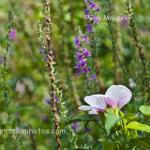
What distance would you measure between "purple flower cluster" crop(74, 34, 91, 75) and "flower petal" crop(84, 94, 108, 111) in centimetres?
73

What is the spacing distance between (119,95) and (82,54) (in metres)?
0.74

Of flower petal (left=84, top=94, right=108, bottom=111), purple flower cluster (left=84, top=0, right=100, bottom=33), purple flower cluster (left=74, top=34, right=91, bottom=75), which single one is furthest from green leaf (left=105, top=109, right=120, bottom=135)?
purple flower cluster (left=84, top=0, right=100, bottom=33)

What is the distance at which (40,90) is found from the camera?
4.68m

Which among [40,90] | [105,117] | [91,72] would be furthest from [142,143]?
[40,90]

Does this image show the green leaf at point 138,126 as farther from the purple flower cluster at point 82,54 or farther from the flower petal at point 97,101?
the purple flower cluster at point 82,54

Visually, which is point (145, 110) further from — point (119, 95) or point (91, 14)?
point (91, 14)

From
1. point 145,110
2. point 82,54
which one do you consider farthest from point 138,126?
point 82,54

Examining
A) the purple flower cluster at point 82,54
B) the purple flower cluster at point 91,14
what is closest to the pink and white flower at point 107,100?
the purple flower cluster at point 82,54

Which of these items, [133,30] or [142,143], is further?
[133,30]

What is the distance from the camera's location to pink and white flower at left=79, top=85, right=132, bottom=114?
1.57 metres

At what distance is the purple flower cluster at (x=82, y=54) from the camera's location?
2295 mm

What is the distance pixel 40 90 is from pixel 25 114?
0.62 metres

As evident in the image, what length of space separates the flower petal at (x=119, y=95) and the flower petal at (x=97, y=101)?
3cm

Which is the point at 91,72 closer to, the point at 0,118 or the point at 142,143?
the point at 142,143
